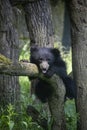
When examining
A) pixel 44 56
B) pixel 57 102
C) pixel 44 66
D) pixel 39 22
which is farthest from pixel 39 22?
pixel 57 102

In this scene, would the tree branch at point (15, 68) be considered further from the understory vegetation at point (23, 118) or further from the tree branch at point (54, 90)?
the understory vegetation at point (23, 118)

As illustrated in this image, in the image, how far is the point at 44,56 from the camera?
7508 mm

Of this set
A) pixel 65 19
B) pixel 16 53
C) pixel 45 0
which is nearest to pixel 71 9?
pixel 45 0

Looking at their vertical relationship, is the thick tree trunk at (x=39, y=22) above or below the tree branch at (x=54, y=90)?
above

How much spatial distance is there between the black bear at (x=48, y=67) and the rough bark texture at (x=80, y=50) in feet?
0.86

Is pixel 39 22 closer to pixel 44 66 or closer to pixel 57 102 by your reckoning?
pixel 44 66

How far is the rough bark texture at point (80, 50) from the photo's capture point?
23.5 feet

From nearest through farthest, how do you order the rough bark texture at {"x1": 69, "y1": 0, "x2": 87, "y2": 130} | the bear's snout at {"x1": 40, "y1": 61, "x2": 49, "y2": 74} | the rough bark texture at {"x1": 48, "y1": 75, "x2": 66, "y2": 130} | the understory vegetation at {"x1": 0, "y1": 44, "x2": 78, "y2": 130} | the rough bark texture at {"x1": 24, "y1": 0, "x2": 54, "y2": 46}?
1. the bear's snout at {"x1": 40, "y1": 61, "x2": 49, "y2": 74}
2. the understory vegetation at {"x1": 0, "y1": 44, "x2": 78, "y2": 130}
3. the rough bark texture at {"x1": 48, "y1": 75, "x2": 66, "y2": 130}
4. the rough bark texture at {"x1": 69, "y1": 0, "x2": 87, "y2": 130}
5. the rough bark texture at {"x1": 24, "y1": 0, "x2": 54, "y2": 46}

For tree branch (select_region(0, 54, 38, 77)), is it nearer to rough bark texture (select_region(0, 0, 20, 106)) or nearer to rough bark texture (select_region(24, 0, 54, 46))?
rough bark texture (select_region(24, 0, 54, 46))

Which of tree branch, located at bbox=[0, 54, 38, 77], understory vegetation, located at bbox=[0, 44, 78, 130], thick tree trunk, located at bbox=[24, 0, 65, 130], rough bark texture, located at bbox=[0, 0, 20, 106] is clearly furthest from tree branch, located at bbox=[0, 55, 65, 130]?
thick tree trunk, located at bbox=[24, 0, 65, 130]

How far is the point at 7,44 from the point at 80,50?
1583 millimetres

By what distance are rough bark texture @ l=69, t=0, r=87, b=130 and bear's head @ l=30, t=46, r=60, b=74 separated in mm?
369

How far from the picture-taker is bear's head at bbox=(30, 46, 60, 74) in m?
7.29

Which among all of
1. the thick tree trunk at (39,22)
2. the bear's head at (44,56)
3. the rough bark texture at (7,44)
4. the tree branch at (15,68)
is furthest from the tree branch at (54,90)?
the thick tree trunk at (39,22)
